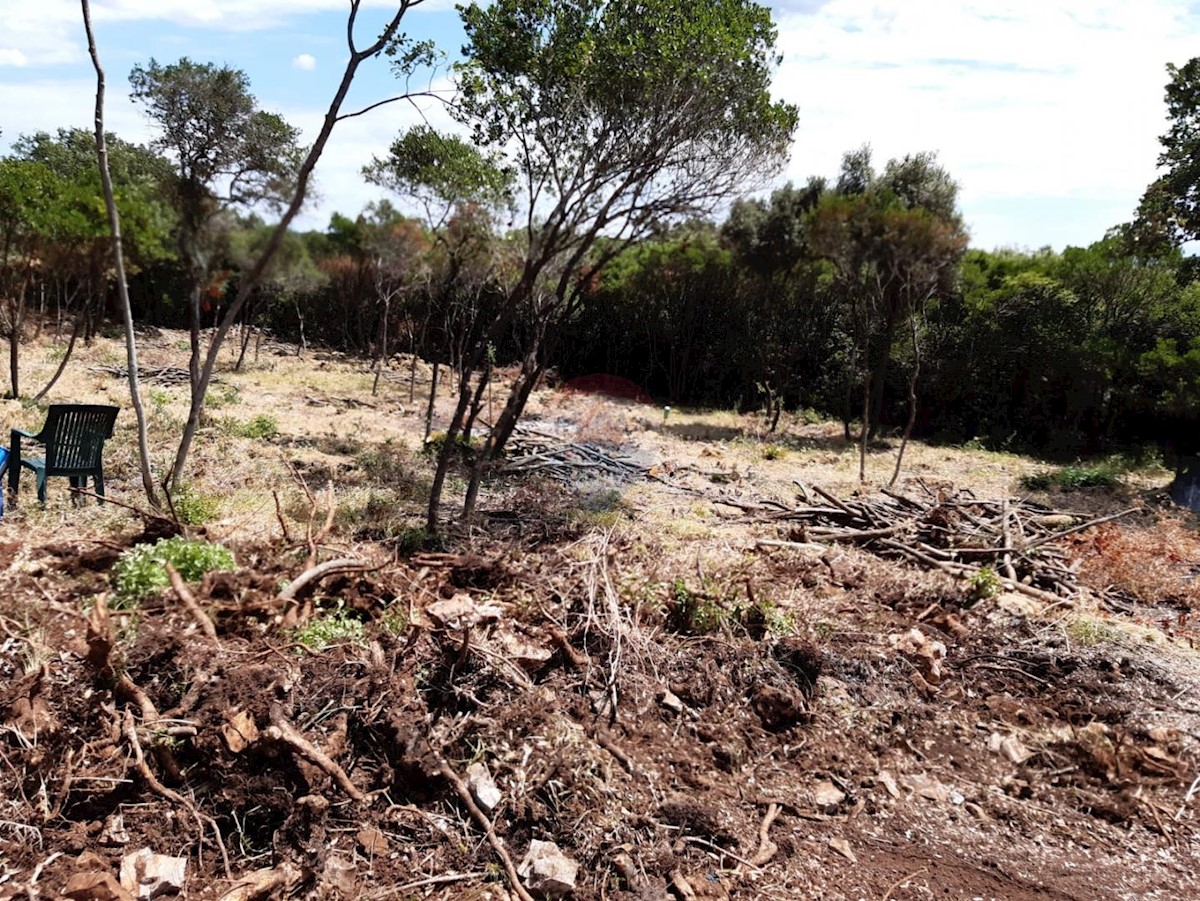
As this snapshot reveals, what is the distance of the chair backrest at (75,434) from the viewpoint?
5.40 meters

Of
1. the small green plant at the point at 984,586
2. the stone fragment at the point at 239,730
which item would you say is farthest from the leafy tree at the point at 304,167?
the small green plant at the point at 984,586

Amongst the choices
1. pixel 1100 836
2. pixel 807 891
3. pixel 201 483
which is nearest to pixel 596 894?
pixel 807 891

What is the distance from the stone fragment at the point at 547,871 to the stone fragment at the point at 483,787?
0.22 m

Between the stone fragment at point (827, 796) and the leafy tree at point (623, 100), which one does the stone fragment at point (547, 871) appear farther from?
the leafy tree at point (623, 100)

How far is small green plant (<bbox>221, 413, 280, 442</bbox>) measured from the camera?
29.5ft

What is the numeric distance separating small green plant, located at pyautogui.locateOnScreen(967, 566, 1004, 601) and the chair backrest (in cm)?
608

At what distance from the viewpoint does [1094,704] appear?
13.8ft

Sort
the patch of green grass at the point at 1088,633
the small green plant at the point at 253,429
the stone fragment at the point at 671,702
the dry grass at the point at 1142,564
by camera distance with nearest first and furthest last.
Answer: the stone fragment at the point at 671,702 → the patch of green grass at the point at 1088,633 → the dry grass at the point at 1142,564 → the small green plant at the point at 253,429

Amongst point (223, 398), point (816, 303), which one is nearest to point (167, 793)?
point (223, 398)

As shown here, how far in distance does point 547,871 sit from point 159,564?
2277 mm

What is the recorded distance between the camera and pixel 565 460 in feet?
30.8

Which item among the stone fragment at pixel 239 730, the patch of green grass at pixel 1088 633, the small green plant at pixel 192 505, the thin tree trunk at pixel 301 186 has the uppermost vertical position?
the thin tree trunk at pixel 301 186

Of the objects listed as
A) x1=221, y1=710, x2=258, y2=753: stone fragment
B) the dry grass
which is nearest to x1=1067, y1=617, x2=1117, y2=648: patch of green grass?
the dry grass

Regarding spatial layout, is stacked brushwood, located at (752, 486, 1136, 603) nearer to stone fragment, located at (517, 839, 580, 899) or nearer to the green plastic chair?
stone fragment, located at (517, 839, 580, 899)
